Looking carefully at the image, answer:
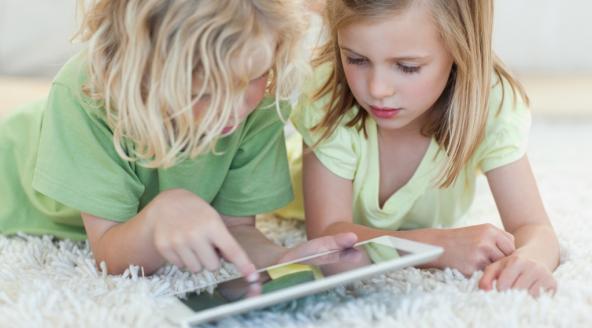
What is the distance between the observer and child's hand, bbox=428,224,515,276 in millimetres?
895

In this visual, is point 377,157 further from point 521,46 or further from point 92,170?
point 521,46

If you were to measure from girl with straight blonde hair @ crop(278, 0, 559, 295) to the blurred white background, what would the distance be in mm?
829

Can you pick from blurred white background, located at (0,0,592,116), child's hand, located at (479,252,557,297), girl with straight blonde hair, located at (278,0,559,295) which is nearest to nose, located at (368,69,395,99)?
girl with straight blonde hair, located at (278,0,559,295)

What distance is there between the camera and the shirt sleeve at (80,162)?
902 mm

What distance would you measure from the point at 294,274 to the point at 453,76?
38 centimetres

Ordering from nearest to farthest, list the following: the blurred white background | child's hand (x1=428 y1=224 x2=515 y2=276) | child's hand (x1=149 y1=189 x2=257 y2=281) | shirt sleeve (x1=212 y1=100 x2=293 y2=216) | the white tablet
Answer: the white tablet, child's hand (x1=149 y1=189 x2=257 y2=281), child's hand (x1=428 y1=224 x2=515 y2=276), shirt sleeve (x1=212 y1=100 x2=293 y2=216), the blurred white background

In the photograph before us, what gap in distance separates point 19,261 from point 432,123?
0.52 metres

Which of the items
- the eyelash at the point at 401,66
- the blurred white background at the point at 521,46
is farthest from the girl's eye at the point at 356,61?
the blurred white background at the point at 521,46

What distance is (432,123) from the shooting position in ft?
3.51

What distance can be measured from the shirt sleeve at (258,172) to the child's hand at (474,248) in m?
0.21

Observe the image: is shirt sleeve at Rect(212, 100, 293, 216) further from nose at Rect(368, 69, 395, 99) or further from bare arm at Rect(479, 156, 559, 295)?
bare arm at Rect(479, 156, 559, 295)

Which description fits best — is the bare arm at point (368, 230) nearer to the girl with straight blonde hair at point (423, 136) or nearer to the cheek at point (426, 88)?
the girl with straight blonde hair at point (423, 136)

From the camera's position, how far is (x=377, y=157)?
1.09 meters

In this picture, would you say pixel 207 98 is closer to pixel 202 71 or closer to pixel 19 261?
pixel 202 71
